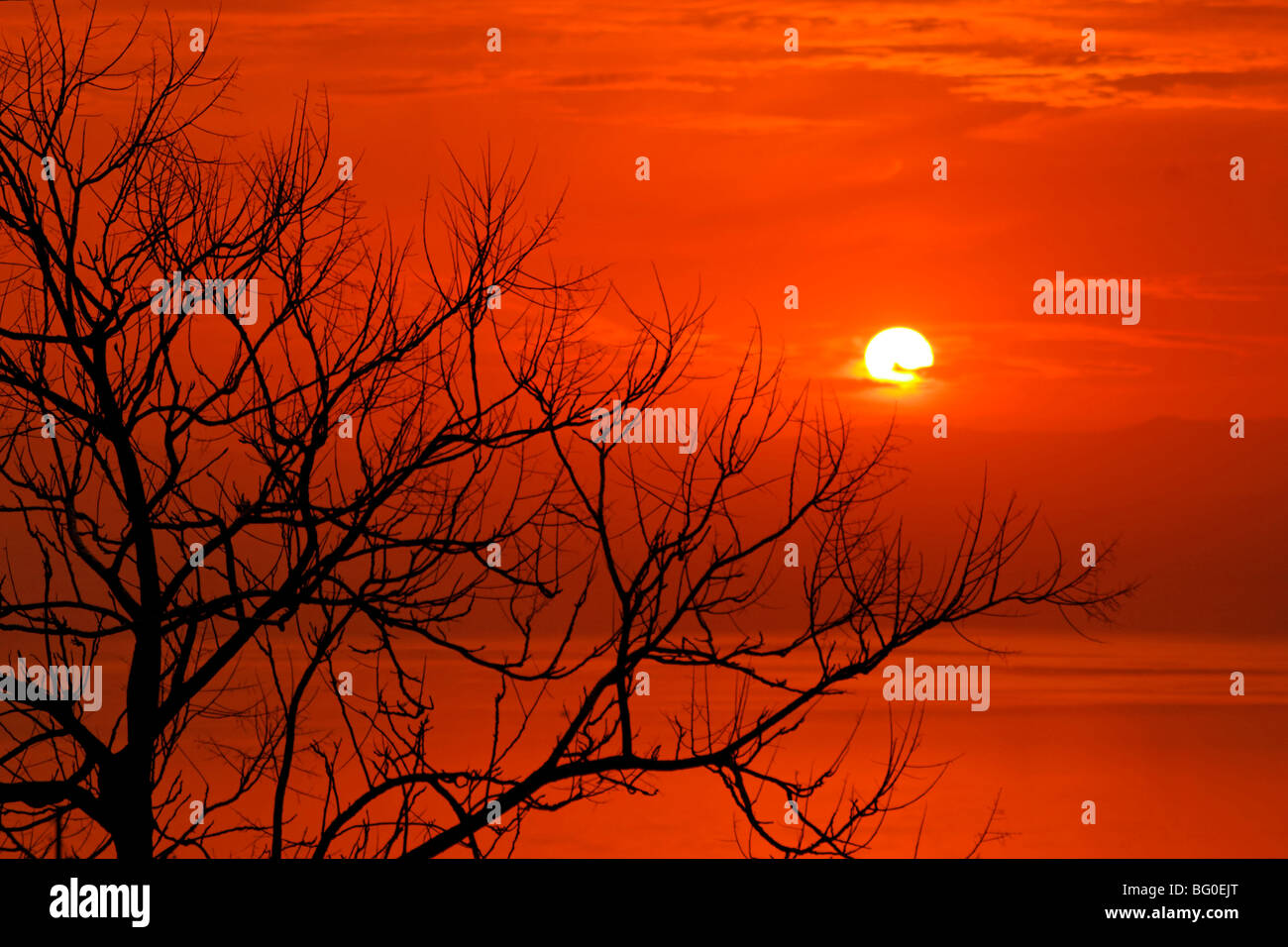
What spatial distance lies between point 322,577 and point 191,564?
66 centimetres

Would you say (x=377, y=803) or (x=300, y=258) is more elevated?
(x=300, y=258)

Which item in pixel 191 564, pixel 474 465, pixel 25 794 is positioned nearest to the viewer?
pixel 25 794

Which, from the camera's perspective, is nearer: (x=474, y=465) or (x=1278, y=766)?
(x=474, y=465)

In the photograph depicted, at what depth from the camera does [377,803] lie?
867 cm

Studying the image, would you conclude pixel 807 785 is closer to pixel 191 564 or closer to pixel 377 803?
pixel 377 803

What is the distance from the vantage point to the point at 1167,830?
54.9m

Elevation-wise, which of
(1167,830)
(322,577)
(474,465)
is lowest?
(1167,830)

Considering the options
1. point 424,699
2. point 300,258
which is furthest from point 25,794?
point 300,258
